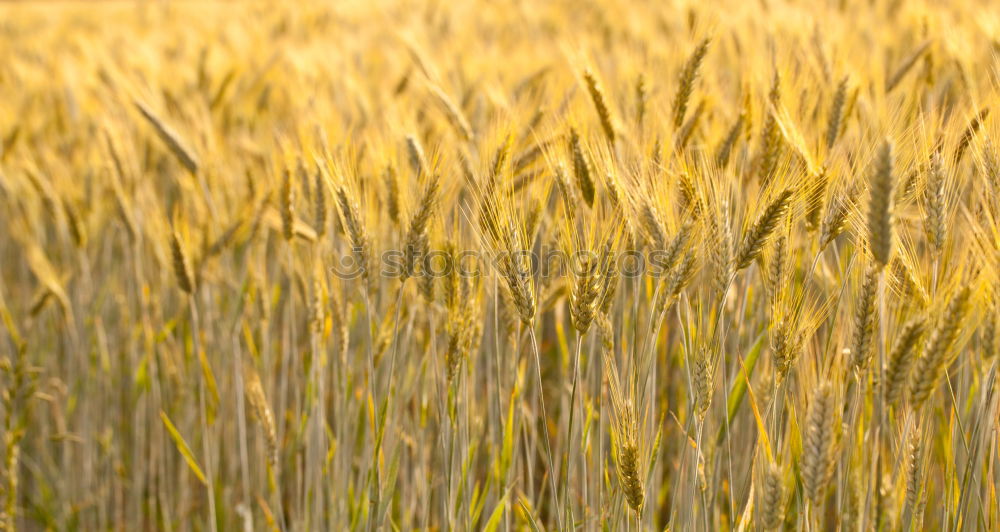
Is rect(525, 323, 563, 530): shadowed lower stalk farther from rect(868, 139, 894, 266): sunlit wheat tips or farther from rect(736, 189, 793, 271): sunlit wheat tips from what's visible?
rect(868, 139, 894, 266): sunlit wheat tips

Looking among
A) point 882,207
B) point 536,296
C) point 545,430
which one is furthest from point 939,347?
point 536,296

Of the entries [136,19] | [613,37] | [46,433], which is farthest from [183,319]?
Answer: [136,19]

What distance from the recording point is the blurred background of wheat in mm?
1172

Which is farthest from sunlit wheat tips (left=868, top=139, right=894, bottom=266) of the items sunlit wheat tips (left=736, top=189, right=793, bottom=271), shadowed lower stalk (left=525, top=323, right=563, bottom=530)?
shadowed lower stalk (left=525, top=323, right=563, bottom=530)

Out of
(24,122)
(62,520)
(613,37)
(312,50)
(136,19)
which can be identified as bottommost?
(62,520)

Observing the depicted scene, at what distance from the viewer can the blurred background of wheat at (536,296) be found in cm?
117

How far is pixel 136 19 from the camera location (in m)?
7.11

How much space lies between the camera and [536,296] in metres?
1.57

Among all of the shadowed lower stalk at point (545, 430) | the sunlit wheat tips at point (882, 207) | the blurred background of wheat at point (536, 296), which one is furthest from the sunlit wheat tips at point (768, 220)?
the shadowed lower stalk at point (545, 430)

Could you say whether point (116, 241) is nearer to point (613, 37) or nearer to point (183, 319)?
point (183, 319)

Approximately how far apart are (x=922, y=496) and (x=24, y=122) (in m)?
3.37

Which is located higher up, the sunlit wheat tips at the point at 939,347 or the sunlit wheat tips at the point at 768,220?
the sunlit wheat tips at the point at 768,220

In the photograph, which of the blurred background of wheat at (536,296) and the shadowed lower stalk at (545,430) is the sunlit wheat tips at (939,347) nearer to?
the blurred background of wheat at (536,296)

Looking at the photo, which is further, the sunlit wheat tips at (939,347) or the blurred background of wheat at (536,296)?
the blurred background of wheat at (536,296)
